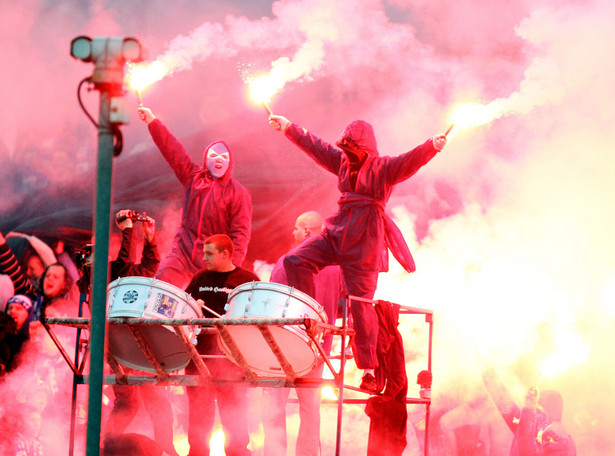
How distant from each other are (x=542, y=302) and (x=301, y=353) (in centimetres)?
324

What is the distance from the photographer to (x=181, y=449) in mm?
8602

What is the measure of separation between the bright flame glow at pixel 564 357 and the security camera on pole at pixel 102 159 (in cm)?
515

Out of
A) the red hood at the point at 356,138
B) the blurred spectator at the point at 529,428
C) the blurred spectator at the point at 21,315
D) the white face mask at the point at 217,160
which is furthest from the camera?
the blurred spectator at the point at 21,315

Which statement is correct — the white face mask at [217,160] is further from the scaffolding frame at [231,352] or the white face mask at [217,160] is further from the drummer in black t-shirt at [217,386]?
the scaffolding frame at [231,352]

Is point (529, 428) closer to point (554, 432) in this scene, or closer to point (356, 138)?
point (554, 432)

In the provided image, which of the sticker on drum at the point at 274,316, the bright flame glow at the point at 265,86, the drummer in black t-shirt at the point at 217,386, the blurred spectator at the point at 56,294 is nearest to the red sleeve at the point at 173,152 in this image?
the bright flame glow at the point at 265,86

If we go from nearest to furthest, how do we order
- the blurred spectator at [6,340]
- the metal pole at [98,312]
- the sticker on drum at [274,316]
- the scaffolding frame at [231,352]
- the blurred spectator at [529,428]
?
the metal pole at [98,312] < the scaffolding frame at [231,352] < the sticker on drum at [274,316] < the blurred spectator at [529,428] < the blurred spectator at [6,340]

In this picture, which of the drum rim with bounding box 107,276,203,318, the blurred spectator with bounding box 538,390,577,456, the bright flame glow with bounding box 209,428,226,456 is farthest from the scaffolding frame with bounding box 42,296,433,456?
the blurred spectator with bounding box 538,390,577,456

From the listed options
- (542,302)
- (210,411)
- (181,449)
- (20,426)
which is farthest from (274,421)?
(20,426)

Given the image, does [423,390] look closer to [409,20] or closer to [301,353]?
[301,353]

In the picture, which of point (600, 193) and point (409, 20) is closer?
point (600, 193)

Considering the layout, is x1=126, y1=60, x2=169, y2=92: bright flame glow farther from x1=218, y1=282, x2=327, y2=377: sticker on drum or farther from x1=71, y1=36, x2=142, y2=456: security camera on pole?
x1=71, y1=36, x2=142, y2=456: security camera on pole

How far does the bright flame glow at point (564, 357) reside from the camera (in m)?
7.99

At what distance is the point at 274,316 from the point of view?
560cm
